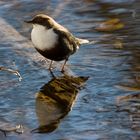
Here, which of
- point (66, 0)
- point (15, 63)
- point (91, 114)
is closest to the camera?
point (91, 114)

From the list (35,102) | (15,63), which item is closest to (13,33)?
(15,63)

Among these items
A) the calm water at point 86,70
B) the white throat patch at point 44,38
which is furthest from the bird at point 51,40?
the calm water at point 86,70

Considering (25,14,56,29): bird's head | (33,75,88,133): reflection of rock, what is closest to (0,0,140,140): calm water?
(33,75,88,133): reflection of rock

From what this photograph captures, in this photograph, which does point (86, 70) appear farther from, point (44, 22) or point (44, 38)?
point (44, 22)

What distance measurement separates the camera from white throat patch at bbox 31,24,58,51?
6.53 meters

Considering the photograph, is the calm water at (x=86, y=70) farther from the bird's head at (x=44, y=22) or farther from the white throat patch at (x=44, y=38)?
the bird's head at (x=44, y=22)

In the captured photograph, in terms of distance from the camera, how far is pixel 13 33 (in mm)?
7891

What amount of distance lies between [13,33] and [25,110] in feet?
8.00

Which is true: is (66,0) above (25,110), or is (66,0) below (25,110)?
below

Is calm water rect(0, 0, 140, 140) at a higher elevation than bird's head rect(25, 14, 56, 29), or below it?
below

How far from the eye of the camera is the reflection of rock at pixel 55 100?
5355 millimetres

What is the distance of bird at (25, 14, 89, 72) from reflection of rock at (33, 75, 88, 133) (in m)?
0.27

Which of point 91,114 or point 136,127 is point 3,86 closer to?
point 91,114

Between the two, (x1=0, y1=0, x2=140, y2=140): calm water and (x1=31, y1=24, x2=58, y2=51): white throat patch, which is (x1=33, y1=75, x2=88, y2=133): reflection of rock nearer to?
(x1=0, y1=0, x2=140, y2=140): calm water
